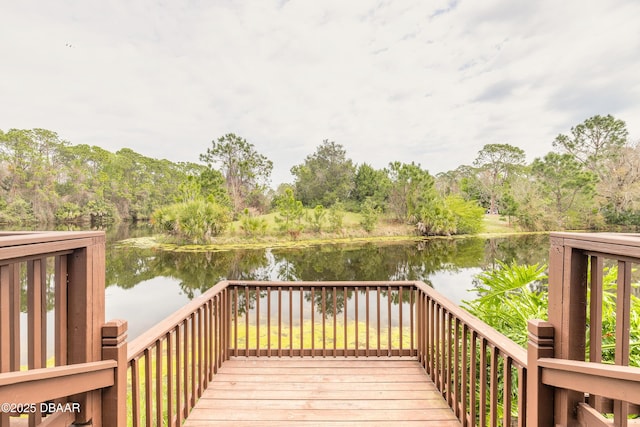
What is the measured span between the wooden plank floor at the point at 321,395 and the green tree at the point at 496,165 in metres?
28.3

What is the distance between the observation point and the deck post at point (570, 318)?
0.98m

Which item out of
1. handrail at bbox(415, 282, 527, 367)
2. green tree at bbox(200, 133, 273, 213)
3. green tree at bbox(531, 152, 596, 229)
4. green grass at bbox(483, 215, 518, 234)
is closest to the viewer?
handrail at bbox(415, 282, 527, 367)

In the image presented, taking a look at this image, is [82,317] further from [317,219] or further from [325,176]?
[325,176]

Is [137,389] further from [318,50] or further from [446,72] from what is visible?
[446,72]

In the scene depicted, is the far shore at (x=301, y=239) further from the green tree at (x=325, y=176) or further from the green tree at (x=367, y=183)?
the green tree at (x=325, y=176)

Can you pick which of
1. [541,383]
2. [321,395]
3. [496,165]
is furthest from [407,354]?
[496,165]

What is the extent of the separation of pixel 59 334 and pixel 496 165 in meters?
31.8

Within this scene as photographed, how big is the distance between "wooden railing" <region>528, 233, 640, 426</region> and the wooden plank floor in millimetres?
991

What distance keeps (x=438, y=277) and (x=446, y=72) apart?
8903mm

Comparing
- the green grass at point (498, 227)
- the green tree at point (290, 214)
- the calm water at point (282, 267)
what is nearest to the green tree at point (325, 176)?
the green tree at point (290, 214)

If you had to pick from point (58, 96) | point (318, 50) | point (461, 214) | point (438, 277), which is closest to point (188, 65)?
point (318, 50)

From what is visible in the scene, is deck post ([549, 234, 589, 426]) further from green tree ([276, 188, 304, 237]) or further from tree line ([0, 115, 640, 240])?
green tree ([276, 188, 304, 237])

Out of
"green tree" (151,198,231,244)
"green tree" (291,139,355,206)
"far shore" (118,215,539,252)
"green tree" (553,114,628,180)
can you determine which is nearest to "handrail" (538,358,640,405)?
"far shore" (118,215,539,252)

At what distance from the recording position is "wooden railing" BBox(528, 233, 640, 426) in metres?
0.85
